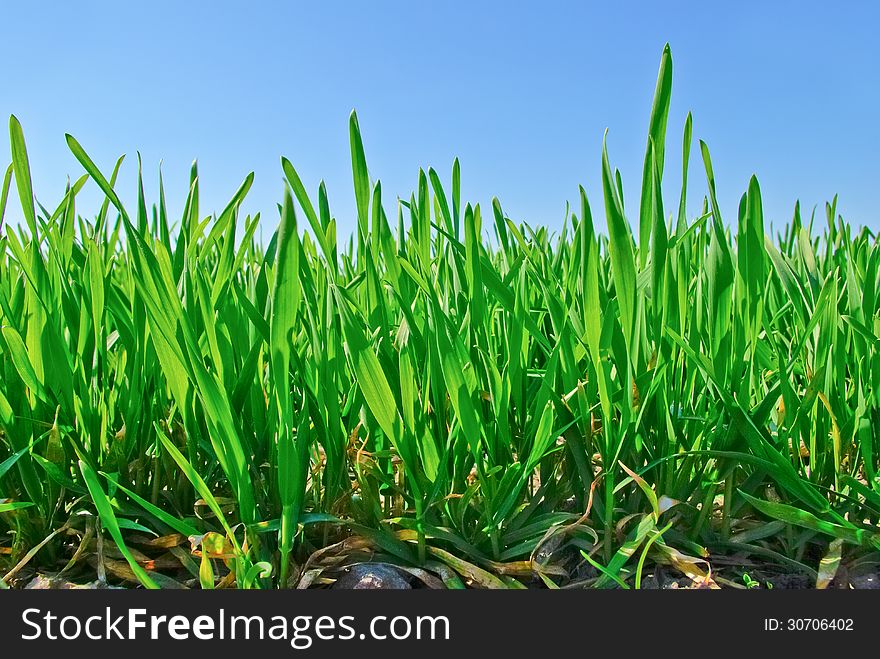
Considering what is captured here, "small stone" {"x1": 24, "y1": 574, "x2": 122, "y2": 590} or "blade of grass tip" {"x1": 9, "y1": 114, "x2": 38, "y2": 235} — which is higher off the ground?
"blade of grass tip" {"x1": 9, "y1": 114, "x2": 38, "y2": 235}

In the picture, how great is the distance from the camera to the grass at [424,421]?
2.22 feet

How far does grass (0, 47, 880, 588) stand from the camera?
2.22ft

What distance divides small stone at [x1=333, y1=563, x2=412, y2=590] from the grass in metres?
0.02

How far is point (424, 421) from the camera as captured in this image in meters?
0.70

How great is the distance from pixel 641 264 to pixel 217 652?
638mm

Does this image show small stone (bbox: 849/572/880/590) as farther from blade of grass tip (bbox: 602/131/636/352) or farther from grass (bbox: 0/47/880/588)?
blade of grass tip (bbox: 602/131/636/352)

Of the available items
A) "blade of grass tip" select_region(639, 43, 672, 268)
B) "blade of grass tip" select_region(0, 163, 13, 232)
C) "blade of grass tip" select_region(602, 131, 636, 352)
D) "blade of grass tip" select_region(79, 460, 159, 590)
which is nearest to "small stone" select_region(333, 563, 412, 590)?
"blade of grass tip" select_region(79, 460, 159, 590)

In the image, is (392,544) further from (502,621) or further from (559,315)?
(559,315)

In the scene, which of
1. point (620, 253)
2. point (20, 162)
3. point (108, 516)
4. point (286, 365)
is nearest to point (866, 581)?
point (620, 253)

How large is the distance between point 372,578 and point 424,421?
178 mm

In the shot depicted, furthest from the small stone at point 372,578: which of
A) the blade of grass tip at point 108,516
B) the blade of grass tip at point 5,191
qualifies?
the blade of grass tip at point 5,191

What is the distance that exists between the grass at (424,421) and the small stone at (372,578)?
0.02 meters

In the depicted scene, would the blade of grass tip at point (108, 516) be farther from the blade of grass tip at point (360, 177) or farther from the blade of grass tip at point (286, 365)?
the blade of grass tip at point (360, 177)

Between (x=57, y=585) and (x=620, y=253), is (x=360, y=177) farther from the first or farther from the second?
(x=57, y=585)
